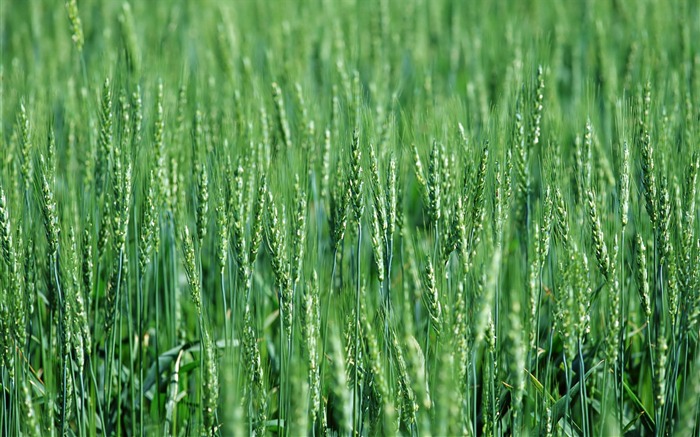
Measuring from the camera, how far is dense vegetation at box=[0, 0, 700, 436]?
1.72 metres

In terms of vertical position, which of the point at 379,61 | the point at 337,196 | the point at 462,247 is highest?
the point at 379,61

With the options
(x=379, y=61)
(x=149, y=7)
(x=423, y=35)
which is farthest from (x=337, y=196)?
(x=149, y=7)

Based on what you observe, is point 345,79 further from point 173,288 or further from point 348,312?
point 348,312

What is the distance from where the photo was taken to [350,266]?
2275 mm

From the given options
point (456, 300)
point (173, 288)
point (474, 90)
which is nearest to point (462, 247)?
point (456, 300)

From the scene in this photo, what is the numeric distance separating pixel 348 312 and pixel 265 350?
1.98 feet

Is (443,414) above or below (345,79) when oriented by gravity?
below

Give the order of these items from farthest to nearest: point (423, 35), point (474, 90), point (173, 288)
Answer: point (423, 35), point (474, 90), point (173, 288)

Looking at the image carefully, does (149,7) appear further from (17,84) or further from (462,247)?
(462,247)

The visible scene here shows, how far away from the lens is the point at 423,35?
4348 millimetres

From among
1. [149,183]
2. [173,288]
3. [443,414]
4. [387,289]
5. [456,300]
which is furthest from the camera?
[173,288]

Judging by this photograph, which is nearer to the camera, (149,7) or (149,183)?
(149,183)

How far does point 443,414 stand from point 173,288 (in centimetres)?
131

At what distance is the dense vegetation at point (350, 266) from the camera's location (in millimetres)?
1717
